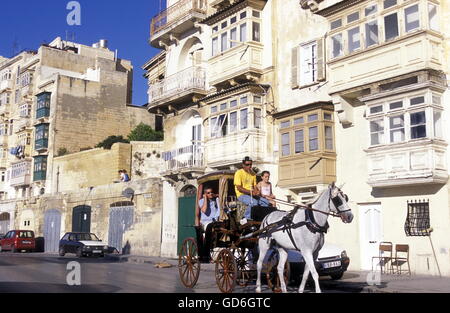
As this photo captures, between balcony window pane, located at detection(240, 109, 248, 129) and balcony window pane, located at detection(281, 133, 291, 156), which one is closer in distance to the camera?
balcony window pane, located at detection(281, 133, 291, 156)

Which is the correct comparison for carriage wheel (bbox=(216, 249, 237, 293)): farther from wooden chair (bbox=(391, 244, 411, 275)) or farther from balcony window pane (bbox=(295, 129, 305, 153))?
balcony window pane (bbox=(295, 129, 305, 153))

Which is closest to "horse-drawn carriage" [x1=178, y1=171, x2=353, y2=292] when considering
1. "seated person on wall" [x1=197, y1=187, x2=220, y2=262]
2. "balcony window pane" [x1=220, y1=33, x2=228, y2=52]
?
"seated person on wall" [x1=197, y1=187, x2=220, y2=262]

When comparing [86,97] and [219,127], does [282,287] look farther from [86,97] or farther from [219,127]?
[86,97]

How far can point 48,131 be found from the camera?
4791 cm

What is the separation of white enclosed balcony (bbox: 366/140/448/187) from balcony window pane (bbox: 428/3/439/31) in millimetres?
3926

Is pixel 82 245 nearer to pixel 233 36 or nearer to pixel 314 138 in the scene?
pixel 233 36

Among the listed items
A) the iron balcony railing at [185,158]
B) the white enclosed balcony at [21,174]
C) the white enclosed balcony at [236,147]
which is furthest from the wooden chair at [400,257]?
the white enclosed balcony at [21,174]

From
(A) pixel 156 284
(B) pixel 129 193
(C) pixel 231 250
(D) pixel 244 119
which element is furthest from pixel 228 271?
(B) pixel 129 193

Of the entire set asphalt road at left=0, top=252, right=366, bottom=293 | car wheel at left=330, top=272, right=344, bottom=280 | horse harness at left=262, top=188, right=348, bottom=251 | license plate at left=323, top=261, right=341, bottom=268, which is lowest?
asphalt road at left=0, top=252, right=366, bottom=293

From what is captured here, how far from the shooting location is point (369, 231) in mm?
20172

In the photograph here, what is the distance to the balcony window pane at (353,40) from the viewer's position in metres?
20.0

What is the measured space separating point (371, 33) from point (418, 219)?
673 cm

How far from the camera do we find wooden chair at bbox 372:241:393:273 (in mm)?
18508
